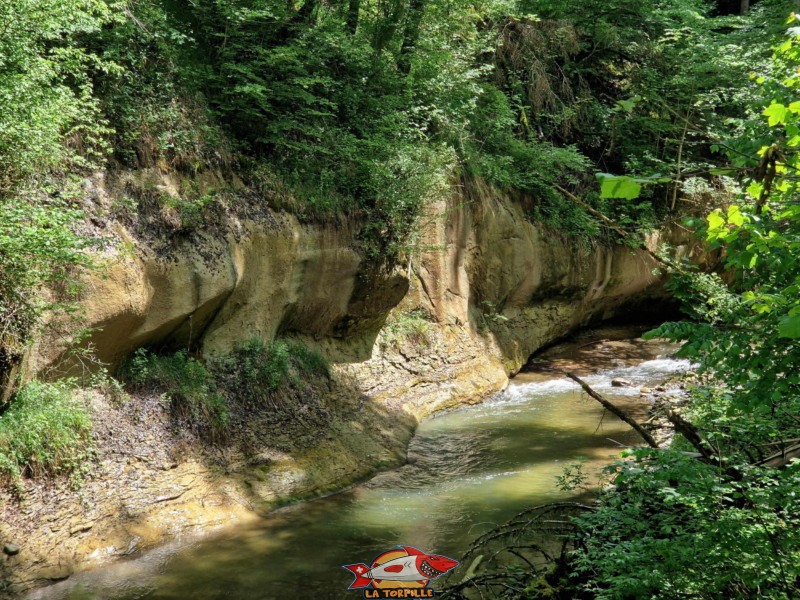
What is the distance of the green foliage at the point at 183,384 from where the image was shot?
26.9ft

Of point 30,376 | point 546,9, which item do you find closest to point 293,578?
point 30,376

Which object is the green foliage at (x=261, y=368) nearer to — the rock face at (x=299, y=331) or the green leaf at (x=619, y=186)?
the rock face at (x=299, y=331)

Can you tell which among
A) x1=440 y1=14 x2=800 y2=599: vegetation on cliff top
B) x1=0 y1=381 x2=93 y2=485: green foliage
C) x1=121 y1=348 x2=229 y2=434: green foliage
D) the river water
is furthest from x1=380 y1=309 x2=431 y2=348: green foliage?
x1=440 y1=14 x2=800 y2=599: vegetation on cliff top

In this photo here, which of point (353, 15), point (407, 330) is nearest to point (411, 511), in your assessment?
point (407, 330)

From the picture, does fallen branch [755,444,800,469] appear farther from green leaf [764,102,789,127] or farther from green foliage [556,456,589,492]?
green leaf [764,102,789,127]

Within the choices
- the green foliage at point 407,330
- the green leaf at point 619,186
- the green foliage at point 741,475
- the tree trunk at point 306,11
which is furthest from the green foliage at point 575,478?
the tree trunk at point 306,11

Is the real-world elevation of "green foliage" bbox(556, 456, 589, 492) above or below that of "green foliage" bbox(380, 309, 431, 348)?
below

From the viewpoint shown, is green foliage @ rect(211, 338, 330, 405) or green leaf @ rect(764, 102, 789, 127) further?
green foliage @ rect(211, 338, 330, 405)

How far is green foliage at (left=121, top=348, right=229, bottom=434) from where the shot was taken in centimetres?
819

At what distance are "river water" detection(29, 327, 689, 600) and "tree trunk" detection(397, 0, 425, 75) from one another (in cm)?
748

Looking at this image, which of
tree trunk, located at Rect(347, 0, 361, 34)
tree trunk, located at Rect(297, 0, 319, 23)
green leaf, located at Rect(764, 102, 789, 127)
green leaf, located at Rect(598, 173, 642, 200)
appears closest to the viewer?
green leaf, located at Rect(598, 173, 642, 200)

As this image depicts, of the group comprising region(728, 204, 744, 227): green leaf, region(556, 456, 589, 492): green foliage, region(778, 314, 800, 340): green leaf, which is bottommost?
region(556, 456, 589, 492): green foliage

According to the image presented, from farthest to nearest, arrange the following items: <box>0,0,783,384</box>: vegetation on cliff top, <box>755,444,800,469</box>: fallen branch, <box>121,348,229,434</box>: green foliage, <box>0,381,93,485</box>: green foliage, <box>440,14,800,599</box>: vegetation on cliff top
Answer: <box>121,348,229,434</box>: green foliage
<box>0,0,783,384</box>: vegetation on cliff top
<box>0,381,93,485</box>: green foliage
<box>755,444,800,469</box>: fallen branch
<box>440,14,800,599</box>: vegetation on cliff top

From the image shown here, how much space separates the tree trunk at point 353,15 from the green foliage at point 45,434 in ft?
31.3
